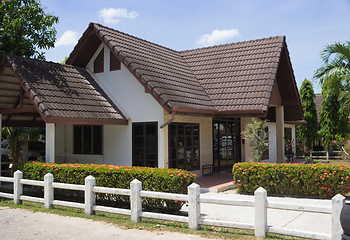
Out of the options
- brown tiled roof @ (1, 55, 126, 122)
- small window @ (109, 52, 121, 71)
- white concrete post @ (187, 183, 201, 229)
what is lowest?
white concrete post @ (187, 183, 201, 229)

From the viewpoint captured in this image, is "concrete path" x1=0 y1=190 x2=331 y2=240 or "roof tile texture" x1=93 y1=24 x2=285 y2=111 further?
"roof tile texture" x1=93 y1=24 x2=285 y2=111

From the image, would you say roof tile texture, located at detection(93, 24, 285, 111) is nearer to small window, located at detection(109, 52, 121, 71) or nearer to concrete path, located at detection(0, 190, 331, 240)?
small window, located at detection(109, 52, 121, 71)

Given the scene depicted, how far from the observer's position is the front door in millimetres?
16625

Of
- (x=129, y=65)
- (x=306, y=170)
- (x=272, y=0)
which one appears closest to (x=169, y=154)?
(x=129, y=65)

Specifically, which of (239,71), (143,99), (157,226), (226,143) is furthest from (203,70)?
(157,226)

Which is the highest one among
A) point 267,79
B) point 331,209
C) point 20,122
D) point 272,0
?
point 272,0

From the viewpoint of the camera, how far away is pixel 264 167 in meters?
11.4

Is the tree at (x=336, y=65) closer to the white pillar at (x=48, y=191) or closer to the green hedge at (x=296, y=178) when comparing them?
the green hedge at (x=296, y=178)

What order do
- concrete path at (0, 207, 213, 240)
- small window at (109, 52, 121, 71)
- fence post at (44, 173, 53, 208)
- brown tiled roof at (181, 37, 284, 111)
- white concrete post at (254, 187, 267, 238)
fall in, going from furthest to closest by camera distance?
small window at (109, 52, 121, 71)
brown tiled roof at (181, 37, 284, 111)
fence post at (44, 173, 53, 208)
concrete path at (0, 207, 213, 240)
white concrete post at (254, 187, 267, 238)

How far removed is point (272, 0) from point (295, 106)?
911cm

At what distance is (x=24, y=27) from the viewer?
1415 centimetres

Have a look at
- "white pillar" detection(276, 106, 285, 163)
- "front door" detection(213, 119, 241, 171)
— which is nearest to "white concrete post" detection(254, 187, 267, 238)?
"front door" detection(213, 119, 241, 171)

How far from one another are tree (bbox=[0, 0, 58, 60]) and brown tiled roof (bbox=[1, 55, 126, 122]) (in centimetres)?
124

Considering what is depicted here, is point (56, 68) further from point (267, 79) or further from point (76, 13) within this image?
point (267, 79)
